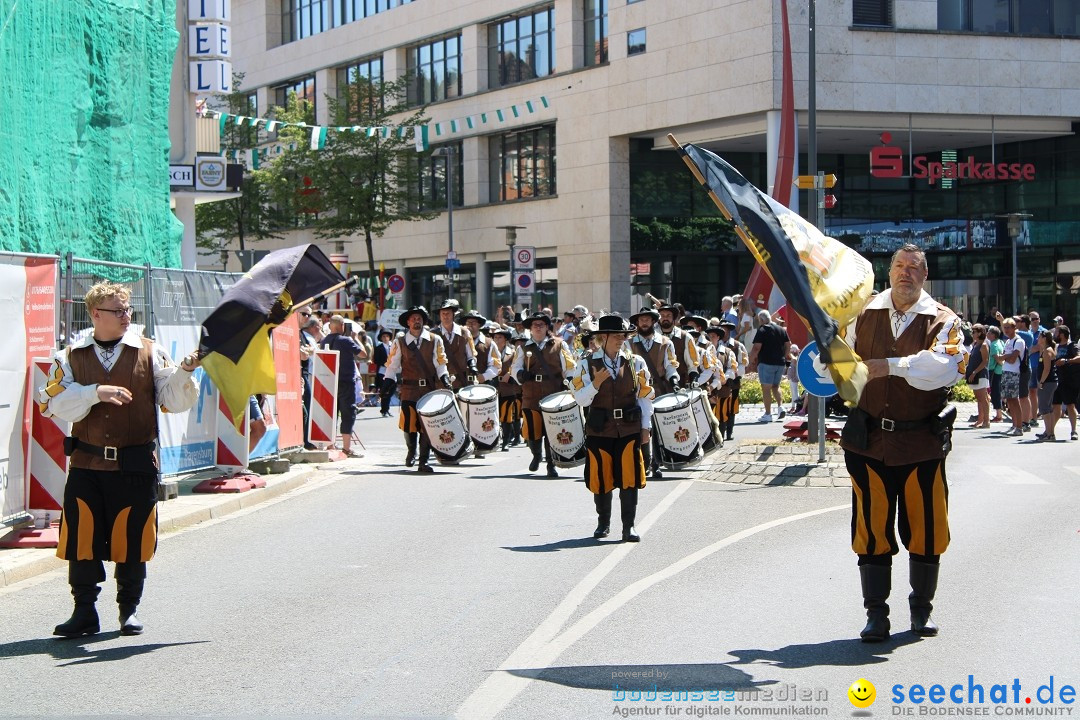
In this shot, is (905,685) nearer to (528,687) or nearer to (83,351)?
(528,687)

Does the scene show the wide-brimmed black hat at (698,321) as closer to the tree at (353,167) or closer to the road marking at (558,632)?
the road marking at (558,632)

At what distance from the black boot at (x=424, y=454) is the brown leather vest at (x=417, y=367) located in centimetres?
50

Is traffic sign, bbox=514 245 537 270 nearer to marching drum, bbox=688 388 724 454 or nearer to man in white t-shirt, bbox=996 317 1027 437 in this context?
man in white t-shirt, bbox=996 317 1027 437

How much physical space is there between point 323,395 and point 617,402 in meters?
7.99

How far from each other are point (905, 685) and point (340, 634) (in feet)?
9.99

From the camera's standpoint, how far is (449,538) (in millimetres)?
11758

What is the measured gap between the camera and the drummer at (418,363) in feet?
57.4

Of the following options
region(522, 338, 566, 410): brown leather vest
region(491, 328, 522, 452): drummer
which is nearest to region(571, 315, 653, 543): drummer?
region(522, 338, 566, 410): brown leather vest

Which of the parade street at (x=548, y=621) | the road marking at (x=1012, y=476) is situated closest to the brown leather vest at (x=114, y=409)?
the parade street at (x=548, y=621)

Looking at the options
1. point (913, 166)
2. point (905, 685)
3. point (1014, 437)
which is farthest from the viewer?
point (913, 166)

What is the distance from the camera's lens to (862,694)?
20.6 feet

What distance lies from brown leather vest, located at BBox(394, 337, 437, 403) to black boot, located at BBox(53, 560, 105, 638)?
31.3 feet

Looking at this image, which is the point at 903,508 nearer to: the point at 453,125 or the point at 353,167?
the point at 453,125

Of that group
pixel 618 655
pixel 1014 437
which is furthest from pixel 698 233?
pixel 618 655
